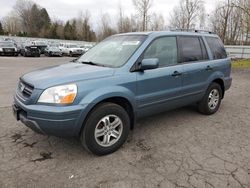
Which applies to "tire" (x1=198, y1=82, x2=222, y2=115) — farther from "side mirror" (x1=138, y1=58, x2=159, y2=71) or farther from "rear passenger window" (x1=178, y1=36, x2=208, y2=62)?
"side mirror" (x1=138, y1=58, x2=159, y2=71)

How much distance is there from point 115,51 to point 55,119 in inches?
67.5

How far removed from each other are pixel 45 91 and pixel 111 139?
1.23 metres

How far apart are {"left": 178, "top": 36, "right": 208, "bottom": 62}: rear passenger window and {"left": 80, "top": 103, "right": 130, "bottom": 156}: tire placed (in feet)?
5.94

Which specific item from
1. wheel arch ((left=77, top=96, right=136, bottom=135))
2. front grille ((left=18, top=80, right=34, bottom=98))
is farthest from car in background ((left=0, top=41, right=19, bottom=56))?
wheel arch ((left=77, top=96, right=136, bottom=135))

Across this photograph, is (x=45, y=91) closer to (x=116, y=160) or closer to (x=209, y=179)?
(x=116, y=160)

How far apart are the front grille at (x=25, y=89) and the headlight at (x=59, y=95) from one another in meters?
0.30

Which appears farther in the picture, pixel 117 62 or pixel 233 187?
pixel 117 62

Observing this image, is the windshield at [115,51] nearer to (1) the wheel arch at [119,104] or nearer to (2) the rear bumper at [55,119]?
(1) the wheel arch at [119,104]

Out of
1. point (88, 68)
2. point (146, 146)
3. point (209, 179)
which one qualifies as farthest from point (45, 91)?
point (209, 179)

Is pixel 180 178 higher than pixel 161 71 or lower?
lower

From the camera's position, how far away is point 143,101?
398 cm

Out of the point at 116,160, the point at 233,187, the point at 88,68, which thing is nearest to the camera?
the point at 233,187

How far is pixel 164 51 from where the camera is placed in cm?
439

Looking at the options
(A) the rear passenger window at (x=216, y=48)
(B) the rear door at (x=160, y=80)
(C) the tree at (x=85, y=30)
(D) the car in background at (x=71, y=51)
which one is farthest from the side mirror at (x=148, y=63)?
(C) the tree at (x=85, y=30)
